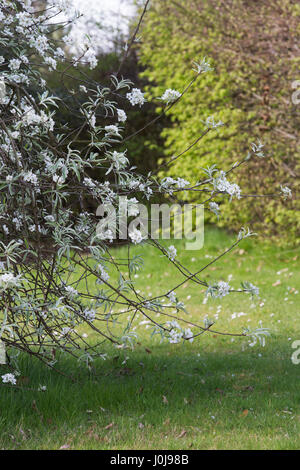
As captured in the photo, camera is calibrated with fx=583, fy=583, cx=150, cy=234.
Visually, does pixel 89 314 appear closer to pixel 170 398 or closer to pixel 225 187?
pixel 170 398

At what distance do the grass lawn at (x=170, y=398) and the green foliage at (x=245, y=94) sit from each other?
10.5 ft

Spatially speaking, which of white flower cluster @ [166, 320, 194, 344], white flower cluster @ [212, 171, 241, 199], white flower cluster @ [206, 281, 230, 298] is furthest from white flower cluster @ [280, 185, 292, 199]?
white flower cluster @ [166, 320, 194, 344]

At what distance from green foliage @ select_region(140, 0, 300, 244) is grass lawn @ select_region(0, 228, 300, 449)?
10.5 ft

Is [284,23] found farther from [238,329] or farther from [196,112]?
[238,329]

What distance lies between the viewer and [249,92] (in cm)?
880

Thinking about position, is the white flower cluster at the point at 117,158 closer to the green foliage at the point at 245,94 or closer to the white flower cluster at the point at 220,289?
the white flower cluster at the point at 220,289

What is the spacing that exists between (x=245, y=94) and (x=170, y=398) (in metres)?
6.26

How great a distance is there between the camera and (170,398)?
12.9 ft

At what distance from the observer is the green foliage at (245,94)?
8.48 meters

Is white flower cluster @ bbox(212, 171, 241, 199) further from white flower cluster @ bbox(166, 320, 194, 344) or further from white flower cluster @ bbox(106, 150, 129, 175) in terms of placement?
white flower cluster @ bbox(166, 320, 194, 344)

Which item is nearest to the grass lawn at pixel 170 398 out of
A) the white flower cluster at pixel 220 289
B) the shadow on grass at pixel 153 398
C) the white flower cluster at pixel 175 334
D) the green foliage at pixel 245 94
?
the shadow on grass at pixel 153 398

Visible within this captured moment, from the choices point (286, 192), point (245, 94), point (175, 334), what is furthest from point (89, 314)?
point (245, 94)

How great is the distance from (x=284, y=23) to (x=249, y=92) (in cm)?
108

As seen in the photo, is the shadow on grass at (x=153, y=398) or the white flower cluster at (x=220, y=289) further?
the shadow on grass at (x=153, y=398)
